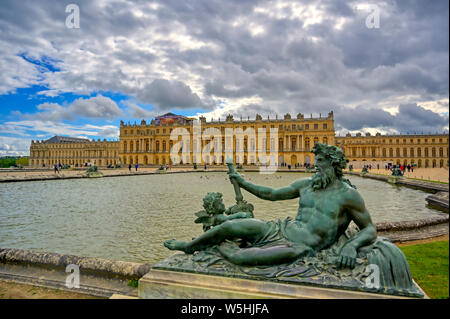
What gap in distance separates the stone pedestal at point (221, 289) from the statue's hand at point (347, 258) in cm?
20

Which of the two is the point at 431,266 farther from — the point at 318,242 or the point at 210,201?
the point at 210,201

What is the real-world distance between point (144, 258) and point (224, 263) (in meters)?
2.66

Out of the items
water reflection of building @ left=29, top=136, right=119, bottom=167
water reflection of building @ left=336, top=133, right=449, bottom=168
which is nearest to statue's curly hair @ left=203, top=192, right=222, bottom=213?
water reflection of building @ left=336, top=133, right=449, bottom=168

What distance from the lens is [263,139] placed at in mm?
60406

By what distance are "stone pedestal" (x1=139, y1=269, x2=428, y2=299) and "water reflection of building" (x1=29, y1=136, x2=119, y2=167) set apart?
279 ft

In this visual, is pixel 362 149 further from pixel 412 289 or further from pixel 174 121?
pixel 412 289

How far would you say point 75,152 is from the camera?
8288 cm

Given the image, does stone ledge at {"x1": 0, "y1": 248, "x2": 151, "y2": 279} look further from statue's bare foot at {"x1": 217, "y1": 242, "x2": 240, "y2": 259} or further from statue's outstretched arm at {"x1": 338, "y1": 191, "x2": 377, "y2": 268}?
statue's outstretched arm at {"x1": 338, "y1": 191, "x2": 377, "y2": 268}

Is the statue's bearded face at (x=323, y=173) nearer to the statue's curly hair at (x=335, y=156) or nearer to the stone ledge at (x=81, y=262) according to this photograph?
the statue's curly hair at (x=335, y=156)

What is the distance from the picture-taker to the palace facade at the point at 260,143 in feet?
193

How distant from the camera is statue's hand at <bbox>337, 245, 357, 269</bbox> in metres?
2.29

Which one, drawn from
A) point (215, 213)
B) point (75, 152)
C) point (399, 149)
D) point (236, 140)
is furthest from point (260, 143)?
point (215, 213)

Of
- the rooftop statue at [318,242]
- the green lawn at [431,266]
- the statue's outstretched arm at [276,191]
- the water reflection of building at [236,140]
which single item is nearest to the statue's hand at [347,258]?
the rooftop statue at [318,242]
